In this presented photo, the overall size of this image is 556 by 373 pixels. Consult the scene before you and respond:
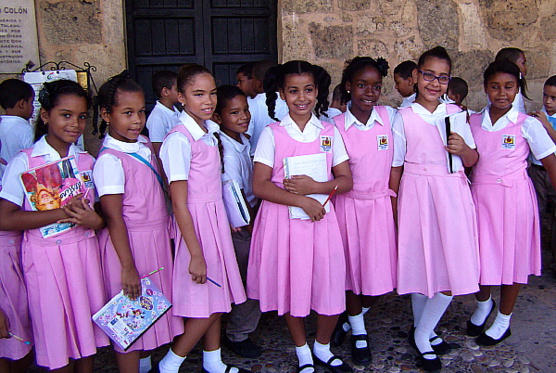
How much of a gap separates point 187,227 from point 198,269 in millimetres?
201

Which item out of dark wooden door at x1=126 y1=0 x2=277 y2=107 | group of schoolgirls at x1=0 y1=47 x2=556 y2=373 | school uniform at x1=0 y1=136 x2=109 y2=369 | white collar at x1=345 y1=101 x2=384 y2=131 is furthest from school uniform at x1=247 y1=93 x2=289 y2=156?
school uniform at x1=0 y1=136 x2=109 y2=369

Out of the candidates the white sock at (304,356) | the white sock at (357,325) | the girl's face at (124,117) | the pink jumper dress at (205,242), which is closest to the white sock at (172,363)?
the pink jumper dress at (205,242)

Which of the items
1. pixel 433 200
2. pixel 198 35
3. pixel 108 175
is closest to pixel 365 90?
pixel 433 200

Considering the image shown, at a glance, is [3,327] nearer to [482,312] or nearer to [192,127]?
[192,127]

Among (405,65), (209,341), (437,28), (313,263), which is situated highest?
(437,28)

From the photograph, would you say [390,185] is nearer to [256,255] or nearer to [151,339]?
[256,255]

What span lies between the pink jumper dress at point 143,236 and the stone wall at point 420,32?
2.30 m

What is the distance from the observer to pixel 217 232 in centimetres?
249

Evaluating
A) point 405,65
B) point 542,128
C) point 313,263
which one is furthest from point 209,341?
point 405,65

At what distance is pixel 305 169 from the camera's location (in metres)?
2.51

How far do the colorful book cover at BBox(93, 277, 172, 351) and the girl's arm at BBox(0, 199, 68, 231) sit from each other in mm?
442

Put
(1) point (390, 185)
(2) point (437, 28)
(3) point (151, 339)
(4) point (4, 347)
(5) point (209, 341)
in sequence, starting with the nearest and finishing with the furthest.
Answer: (4) point (4, 347)
(3) point (151, 339)
(5) point (209, 341)
(1) point (390, 185)
(2) point (437, 28)

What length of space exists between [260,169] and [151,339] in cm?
97

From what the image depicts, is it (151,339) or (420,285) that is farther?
(420,285)
